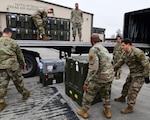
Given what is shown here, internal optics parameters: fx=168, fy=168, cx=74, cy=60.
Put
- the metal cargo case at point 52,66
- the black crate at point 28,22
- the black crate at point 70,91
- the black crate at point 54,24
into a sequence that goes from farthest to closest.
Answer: the black crate at point 54,24 → the black crate at point 28,22 → the metal cargo case at point 52,66 → the black crate at point 70,91

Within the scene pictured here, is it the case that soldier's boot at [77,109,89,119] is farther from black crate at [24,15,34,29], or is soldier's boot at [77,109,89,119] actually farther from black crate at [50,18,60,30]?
black crate at [50,18,60,30]

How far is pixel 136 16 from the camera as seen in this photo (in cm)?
809

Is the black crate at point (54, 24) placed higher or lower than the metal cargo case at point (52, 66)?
higher

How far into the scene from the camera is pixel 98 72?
2906 mm

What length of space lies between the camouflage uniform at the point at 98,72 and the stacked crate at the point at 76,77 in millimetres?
480

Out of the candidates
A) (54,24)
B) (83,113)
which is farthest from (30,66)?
(83,113)

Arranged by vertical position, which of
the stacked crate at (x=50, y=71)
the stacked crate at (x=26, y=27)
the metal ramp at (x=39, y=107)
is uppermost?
the stacked crate at (x=26, y=27)

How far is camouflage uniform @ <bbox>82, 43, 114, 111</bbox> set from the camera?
276 centimetres

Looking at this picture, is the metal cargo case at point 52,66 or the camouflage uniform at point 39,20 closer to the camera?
the metal cargo case at point 52,66

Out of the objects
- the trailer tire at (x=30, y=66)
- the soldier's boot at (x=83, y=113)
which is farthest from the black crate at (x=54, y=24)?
the soldier's boot at (x=83, y=113)

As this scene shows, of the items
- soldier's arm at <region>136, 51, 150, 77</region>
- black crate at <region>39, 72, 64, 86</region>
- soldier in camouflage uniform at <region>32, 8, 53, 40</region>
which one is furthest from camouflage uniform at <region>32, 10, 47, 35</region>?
soldier's arm at <region>136, 51, 150, 77</region>

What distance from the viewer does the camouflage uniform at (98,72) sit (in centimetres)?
276

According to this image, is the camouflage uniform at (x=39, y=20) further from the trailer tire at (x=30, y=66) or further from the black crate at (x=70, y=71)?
the black crate at (x=70, y=71)

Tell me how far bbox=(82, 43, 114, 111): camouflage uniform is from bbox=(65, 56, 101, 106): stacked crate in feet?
1.58
